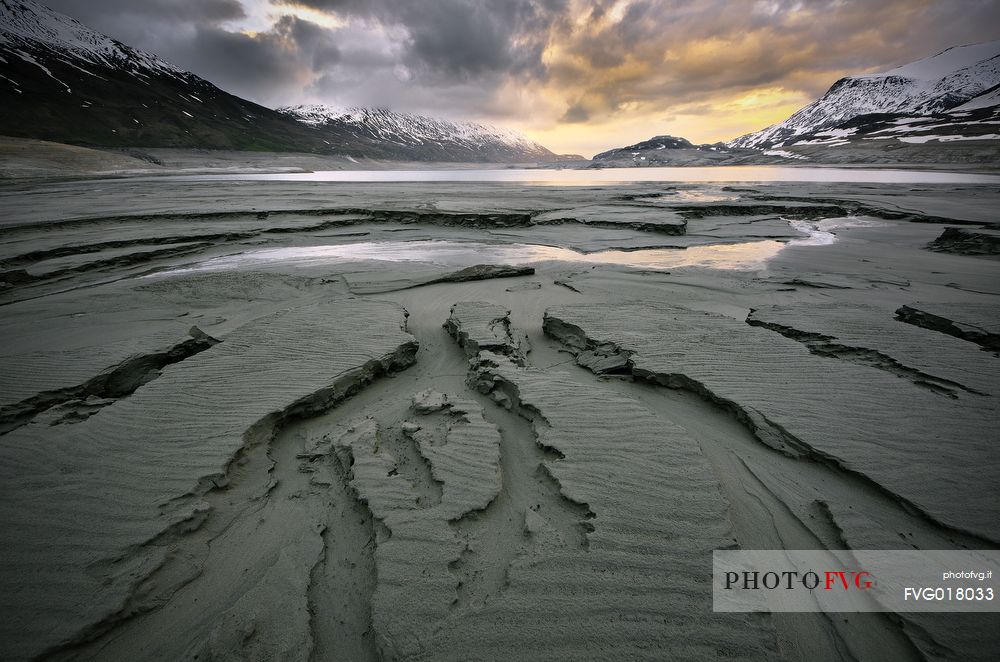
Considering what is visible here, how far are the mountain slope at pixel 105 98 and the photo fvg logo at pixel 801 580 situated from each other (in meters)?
77.8

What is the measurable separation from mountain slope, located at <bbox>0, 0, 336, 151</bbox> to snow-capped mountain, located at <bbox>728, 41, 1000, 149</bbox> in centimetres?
12207

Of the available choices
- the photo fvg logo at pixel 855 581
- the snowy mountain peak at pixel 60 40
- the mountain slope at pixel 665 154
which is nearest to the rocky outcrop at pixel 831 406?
the photo fvg logo at pixel 855 581

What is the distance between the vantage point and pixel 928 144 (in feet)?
150

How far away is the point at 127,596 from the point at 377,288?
13.8ft

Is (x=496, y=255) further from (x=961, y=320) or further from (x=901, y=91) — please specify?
(x=901, y=91)

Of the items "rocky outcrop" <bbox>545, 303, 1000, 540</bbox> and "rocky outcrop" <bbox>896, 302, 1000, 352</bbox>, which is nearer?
"rocky outcrop" <bbox>545, 303, 1000, 540</bbox>

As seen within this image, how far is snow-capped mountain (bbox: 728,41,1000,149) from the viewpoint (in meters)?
106

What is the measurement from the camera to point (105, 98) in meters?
70.9

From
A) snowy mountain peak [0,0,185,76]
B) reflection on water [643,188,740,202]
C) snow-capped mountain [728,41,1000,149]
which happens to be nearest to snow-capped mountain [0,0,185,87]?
snowy mountain peak [0,0,185,76]

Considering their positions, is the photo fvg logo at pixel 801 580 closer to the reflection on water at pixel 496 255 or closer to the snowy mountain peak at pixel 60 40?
the reflection on water at pixel 496 255

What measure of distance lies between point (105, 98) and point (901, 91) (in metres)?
193

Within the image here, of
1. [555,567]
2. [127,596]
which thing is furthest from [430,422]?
[127,596]

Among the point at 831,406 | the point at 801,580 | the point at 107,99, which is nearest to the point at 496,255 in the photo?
the point at 831,406

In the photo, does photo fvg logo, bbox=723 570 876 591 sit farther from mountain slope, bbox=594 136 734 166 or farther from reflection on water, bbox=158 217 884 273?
mountain slope, bbox=594 136 734 166
